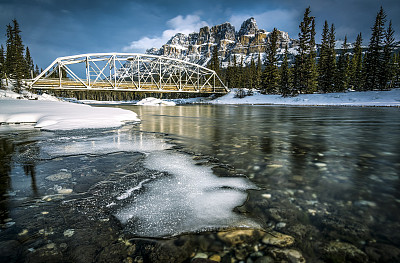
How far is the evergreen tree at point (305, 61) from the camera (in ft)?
126

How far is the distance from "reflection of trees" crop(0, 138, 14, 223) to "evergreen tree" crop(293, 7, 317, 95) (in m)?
43.7

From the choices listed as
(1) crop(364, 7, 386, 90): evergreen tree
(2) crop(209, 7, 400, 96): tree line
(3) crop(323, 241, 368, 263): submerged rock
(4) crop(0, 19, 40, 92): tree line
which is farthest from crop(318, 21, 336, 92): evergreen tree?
(4) crop(0, 19, 40, 92): tree line

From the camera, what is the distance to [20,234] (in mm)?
1713

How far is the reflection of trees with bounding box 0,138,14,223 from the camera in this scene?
6.93ft

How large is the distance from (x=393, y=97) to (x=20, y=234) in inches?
1566

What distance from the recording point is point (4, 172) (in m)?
3.26

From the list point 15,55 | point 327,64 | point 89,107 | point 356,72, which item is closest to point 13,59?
point 15,55

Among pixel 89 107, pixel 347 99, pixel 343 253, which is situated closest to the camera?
pixel 343 253

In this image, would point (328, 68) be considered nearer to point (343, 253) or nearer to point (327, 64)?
point (327, 64)

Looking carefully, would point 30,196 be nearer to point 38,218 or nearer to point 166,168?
point 38,218

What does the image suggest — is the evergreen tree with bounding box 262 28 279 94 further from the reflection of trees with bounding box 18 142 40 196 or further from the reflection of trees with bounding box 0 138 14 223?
the reflection of trees with bounding box 0 138 14 223

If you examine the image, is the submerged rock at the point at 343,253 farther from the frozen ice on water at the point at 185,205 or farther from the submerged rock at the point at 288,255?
the frozen ice on water at the point at 185,205

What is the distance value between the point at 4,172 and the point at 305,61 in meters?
45.7

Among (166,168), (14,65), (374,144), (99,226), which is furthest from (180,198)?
(14,65)
